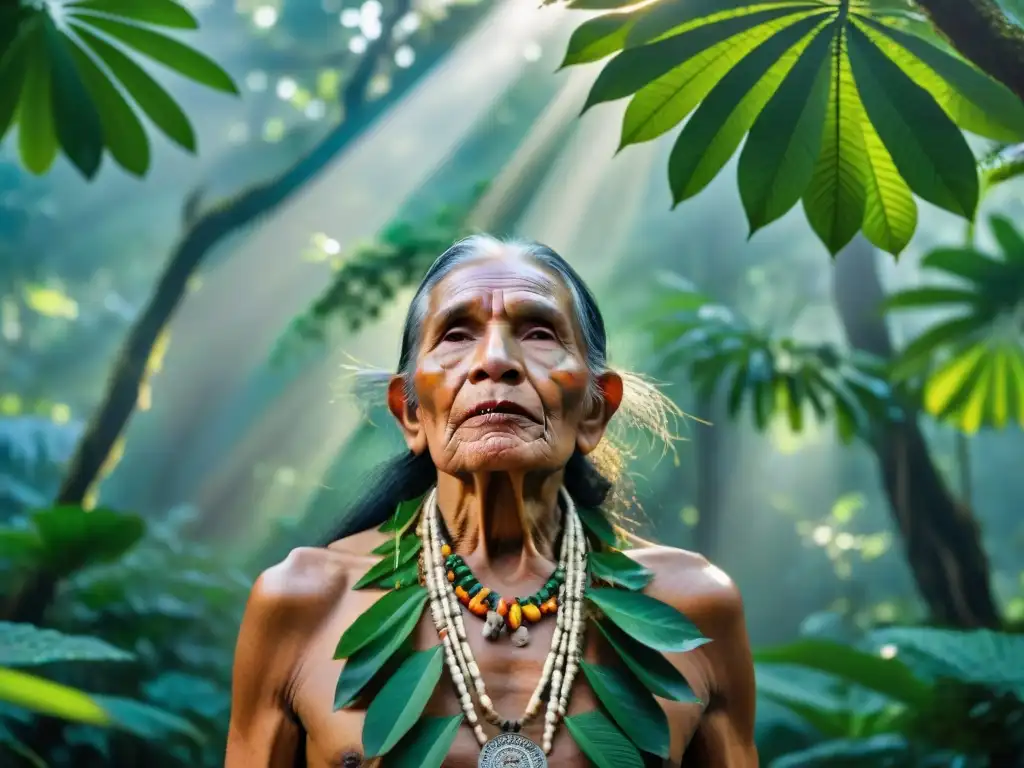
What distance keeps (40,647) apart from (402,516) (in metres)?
0.85

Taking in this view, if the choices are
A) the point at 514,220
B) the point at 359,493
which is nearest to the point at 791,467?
the point at 514,220

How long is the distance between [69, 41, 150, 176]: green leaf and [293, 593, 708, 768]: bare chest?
781 millimetres

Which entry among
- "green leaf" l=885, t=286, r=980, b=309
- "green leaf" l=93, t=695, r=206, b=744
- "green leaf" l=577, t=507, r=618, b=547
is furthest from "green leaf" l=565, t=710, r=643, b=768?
"green leaf" l=885, t=286, r=980, b=309

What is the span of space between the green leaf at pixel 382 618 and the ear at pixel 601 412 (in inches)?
9.8

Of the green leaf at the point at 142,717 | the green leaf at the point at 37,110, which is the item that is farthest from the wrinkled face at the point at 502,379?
the green leaf at the point at 142,717

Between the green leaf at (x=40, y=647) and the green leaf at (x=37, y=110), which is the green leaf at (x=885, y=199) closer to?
the green leaf at (x=37, y=110)

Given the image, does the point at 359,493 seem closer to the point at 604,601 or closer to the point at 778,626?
the point at 604,601

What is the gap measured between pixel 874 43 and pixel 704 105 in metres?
0.19

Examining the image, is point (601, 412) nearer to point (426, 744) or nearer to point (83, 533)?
point (426, 744)

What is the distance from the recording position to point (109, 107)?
1.44 m

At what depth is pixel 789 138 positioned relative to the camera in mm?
1040

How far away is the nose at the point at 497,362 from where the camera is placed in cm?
102

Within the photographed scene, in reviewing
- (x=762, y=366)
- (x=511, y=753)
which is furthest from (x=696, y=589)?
(x=762, y=366)

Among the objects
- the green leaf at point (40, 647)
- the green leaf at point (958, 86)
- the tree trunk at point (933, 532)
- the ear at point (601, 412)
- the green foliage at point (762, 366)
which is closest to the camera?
the green leaf at point (958, 86)
